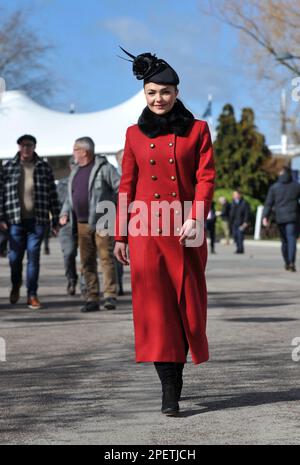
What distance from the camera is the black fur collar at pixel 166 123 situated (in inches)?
264

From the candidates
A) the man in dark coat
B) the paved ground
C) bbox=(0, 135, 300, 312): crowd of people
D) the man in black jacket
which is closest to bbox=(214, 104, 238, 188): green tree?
the man in dark coat

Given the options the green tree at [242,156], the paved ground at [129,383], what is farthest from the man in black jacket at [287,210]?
the green tree at [242,156]

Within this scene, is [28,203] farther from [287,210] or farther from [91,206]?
[287,210]

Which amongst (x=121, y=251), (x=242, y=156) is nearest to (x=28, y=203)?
(x=121, y=251)

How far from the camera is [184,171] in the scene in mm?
6758

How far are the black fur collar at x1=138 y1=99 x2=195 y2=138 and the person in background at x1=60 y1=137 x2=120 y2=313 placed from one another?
243 inches

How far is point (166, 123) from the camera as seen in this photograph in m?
6.71

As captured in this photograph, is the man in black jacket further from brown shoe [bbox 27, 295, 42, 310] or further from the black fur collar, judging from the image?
the black fur collar

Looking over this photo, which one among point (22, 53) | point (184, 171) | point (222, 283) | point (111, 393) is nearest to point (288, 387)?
point (111, 393)

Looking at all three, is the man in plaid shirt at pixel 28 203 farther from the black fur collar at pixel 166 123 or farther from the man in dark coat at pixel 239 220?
the man in dark coat at pixel 239 220

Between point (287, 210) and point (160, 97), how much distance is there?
48.7 feet

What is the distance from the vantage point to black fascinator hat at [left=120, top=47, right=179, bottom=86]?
6.68 m

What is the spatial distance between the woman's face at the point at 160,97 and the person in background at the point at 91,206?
6213 millimetres

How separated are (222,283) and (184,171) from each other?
1157 cm
